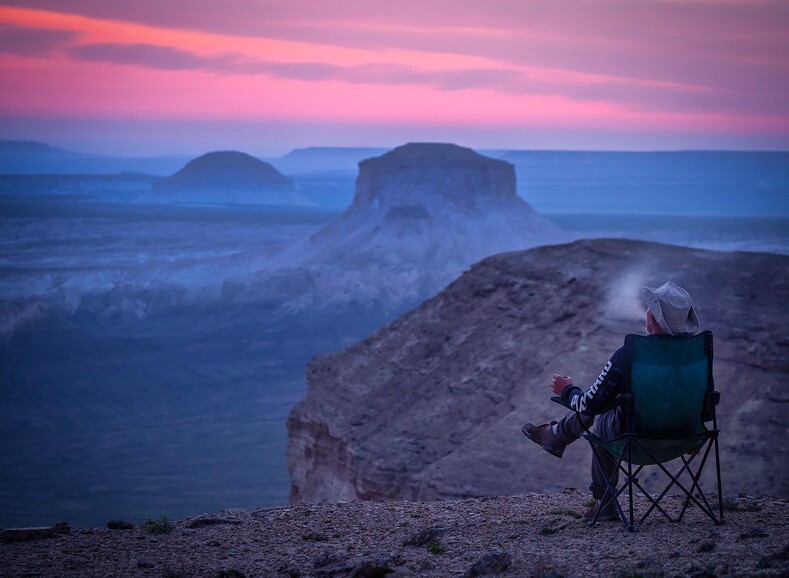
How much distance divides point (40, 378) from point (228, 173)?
54641 millimetres

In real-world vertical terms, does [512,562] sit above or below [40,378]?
above

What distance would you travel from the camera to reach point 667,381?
19.4ft

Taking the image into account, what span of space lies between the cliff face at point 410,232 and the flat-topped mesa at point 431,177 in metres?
0.08

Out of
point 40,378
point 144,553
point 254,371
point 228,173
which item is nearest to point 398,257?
point 254,371

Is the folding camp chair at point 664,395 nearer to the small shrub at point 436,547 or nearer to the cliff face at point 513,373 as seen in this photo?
the small shrub at point 436,547

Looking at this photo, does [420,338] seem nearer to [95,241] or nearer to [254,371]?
[254,371]

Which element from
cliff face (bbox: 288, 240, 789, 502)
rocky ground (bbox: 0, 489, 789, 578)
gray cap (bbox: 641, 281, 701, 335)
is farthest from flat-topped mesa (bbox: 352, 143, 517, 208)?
gray cap (bbox: 641, 281, 701, 335)

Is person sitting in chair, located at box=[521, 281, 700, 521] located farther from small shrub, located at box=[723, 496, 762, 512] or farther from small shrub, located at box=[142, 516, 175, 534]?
small shrub, located at box=[142, 516, 175, 534]

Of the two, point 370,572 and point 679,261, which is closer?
point 370,572

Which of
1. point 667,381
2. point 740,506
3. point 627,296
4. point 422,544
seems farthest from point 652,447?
point 627,296

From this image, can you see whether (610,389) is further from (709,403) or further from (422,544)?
(422,544)

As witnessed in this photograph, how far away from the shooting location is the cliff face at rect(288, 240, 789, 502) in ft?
44.9

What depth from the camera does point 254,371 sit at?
221ft

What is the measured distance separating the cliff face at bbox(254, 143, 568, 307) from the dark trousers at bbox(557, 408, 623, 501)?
7130 centimetres
